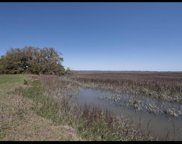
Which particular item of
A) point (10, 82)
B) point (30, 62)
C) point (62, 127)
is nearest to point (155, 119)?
point (62, 127)

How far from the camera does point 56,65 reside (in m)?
54.9

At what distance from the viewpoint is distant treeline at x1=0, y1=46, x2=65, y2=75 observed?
5078 centimetres

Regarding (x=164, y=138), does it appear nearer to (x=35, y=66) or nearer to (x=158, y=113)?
(x=158, y=113)

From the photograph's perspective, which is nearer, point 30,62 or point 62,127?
point 62,127

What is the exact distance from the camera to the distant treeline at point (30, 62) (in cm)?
5078

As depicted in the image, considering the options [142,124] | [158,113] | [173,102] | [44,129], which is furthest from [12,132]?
[173,102]

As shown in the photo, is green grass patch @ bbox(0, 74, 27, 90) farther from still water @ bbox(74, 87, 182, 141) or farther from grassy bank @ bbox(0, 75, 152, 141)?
still water @ bbox(74, 87, 182, 141)

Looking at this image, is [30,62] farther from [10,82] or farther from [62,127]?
[62,127]

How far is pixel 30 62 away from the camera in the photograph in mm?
52500

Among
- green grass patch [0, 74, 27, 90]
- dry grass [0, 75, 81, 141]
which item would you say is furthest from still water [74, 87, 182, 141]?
green grass patch [0, 74, 27, 90]

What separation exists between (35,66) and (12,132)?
4541 cm

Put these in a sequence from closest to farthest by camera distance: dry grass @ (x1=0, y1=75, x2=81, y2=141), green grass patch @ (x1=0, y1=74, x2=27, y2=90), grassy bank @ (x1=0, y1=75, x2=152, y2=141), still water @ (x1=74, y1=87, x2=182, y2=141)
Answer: dry grass @ (x1=0, y1=75, x2=81, y2=141) → grassy bank @ (x1=0, y1=75, x2=152, y2=141) → still water @ (x1=74, y1=87, x2=182, y2=141) → green grass patch @ (x1=0, y1=74, x2=27, y2=90)

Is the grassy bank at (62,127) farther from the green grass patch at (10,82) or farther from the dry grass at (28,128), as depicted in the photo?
the green grass patch at (10,82)

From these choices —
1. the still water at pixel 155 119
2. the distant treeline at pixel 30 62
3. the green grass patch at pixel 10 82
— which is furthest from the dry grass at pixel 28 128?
the distant treeline at pixel 30 62
